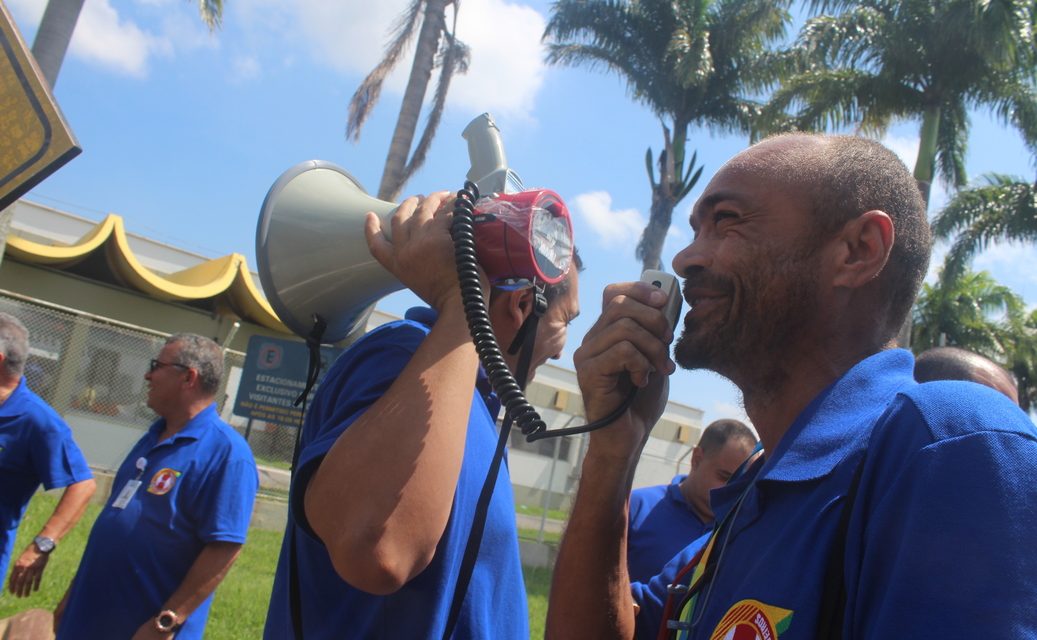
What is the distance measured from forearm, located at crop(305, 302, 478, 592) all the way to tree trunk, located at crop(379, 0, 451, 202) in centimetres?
1107

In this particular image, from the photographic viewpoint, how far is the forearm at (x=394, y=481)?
4.61 feet

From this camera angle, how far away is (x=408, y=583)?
1593 millimetres

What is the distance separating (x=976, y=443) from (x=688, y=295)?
0.71 meters

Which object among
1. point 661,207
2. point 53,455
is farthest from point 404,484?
point 661,207

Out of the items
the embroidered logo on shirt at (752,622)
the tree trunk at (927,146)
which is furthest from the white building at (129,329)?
the tree trunk at (927,146)

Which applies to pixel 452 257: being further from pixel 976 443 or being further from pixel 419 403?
pixel 976 443

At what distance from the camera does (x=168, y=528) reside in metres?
3.73

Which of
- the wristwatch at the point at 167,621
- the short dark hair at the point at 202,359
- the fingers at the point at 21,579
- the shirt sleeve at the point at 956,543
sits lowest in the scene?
the fingers at the point at 21,579

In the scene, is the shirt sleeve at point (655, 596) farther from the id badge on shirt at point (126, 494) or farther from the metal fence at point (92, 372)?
the metal fence at point (92, 372)

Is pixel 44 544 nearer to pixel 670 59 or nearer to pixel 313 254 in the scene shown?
pixel 313 254

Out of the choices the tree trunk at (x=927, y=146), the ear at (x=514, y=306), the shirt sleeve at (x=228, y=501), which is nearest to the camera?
the ear at (x=514, y=306)

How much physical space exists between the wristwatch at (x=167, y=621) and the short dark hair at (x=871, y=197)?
310 cm

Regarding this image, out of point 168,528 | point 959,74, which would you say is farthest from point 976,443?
point 959,74

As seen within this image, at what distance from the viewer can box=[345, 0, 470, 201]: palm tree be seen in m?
12.7
